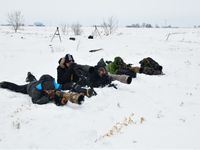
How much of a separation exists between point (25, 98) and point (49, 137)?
7.16 ft

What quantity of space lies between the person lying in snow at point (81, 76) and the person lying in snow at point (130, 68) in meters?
1.44

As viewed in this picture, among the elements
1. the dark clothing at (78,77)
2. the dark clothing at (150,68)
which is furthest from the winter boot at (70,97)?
the dark clothing at (150,68)

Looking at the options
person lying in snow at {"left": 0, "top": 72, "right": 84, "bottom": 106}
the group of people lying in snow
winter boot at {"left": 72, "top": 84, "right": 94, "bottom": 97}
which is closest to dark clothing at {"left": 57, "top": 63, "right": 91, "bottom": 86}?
the group of people lying in snow

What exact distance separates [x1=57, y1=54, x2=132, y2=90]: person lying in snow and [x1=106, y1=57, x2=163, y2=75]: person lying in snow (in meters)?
1.44

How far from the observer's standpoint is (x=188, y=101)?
675cm

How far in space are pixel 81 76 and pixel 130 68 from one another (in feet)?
9.20

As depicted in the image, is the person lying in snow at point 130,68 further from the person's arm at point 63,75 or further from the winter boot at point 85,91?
the winter boot at point 85,91

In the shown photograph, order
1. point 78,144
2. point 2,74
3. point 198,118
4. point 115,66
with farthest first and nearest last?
point 2,74 < point 115,66 < point 198,118 < point 78,144

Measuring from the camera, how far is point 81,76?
291 inches

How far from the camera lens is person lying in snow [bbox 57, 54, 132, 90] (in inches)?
275

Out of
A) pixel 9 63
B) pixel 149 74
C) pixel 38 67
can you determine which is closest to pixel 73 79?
pixel 149 74

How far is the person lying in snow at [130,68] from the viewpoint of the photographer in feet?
29.9

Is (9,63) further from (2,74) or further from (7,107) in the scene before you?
(7,107)

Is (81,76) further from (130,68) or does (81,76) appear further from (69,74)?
(130,68)
